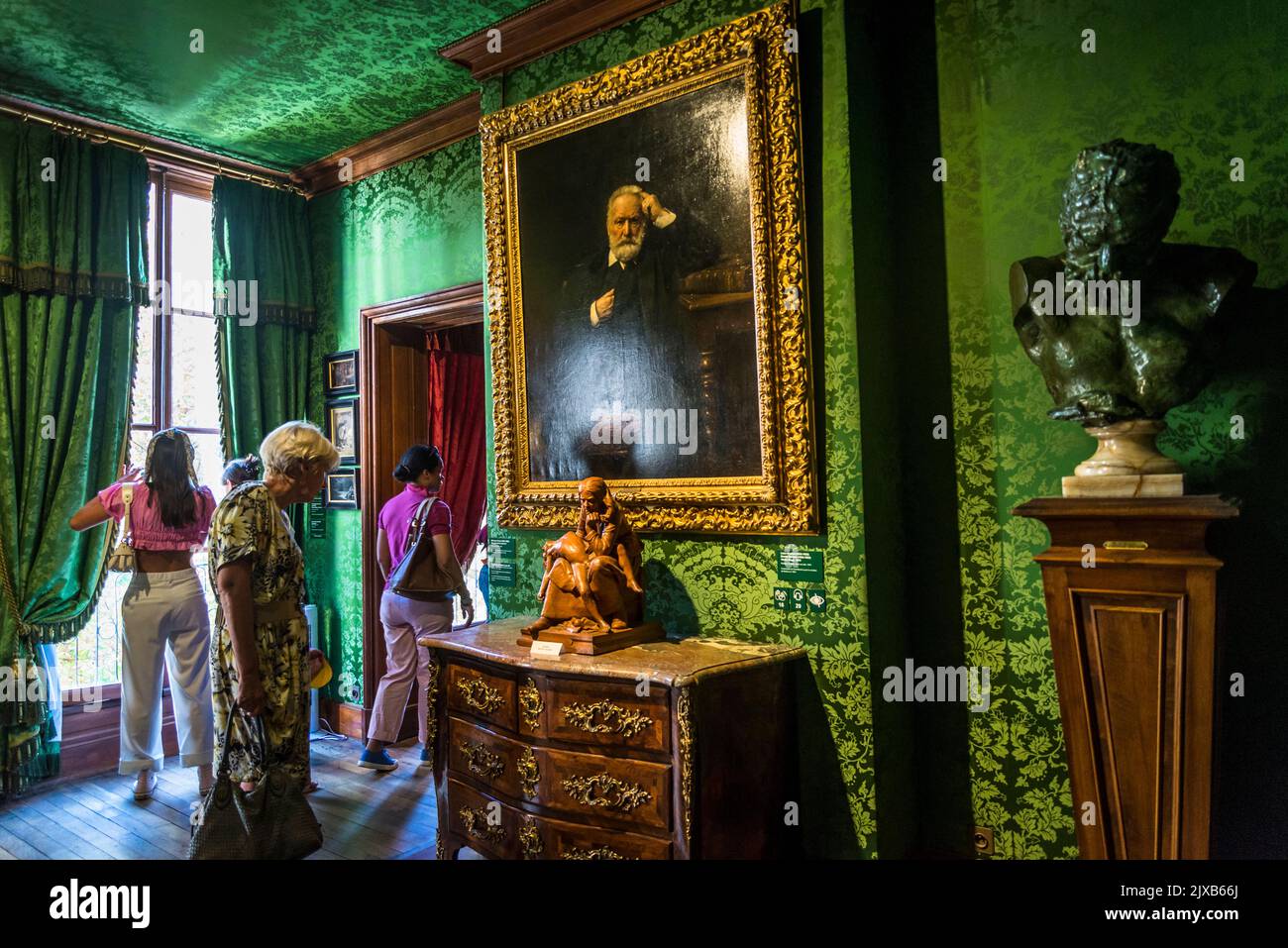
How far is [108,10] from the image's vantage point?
11.0 feet

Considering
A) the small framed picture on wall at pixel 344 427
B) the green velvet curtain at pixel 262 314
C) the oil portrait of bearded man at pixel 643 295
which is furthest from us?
the small framed picture on wall at pixel 344 427

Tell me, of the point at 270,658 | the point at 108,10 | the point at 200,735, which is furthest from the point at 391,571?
the point at 108,10

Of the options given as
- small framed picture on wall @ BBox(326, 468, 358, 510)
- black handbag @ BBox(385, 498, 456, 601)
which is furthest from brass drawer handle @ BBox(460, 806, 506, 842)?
small framed picture on wall @ BBox(326, 468, 358, 510)

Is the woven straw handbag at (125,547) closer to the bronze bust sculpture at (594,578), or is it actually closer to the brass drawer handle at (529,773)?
the bronze bust sculpture at (594,578)

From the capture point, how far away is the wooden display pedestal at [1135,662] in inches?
76.9

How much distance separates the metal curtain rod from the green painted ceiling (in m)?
0.08

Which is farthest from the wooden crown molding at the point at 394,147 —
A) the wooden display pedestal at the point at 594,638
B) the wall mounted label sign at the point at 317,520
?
the wooden display pedestal at the point at 594,638

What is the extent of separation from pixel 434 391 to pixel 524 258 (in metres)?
1.87

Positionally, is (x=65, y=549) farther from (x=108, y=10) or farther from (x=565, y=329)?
(x=565, y=329)

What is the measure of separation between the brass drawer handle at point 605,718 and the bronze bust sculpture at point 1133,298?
139cm

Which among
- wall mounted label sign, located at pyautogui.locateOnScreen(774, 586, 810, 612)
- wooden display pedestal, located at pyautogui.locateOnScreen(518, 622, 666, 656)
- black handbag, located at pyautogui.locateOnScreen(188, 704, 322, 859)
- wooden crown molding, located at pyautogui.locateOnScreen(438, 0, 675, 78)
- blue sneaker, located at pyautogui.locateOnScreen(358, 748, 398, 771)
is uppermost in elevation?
wooden crown molding, located at pyautogui.locateOnScreen(438, 0, 675, 78)

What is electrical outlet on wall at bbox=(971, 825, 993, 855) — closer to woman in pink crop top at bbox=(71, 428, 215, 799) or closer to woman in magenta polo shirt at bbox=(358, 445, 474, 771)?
woman in magenta polo shirt at bbox=(358, 445, 474, 771)

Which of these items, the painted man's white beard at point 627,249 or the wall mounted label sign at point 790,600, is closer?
the wall mounted label sign at point 790,600

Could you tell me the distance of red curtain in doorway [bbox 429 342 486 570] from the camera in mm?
5094
